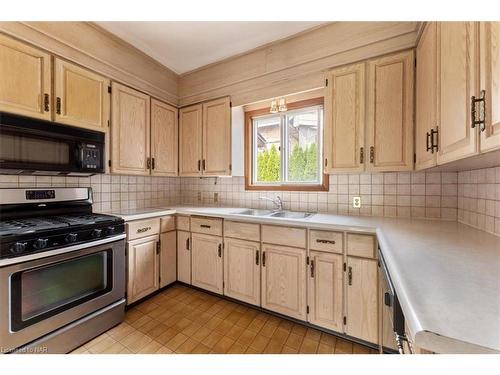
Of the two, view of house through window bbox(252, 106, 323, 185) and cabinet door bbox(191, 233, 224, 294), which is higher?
view of house through window bbox(252, 106, 323, 185)

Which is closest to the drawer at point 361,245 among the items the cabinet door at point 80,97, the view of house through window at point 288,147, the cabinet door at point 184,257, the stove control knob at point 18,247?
the view of house through window at point 288,147

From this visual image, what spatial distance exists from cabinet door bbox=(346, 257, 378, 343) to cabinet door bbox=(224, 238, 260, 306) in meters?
0.73

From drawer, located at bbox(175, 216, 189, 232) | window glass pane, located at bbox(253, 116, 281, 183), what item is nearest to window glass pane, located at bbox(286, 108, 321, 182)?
window glass pane, located at bbox(253, 116, 281, 183)

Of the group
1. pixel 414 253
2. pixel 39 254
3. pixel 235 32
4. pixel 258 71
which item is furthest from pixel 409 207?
pixel 39 254

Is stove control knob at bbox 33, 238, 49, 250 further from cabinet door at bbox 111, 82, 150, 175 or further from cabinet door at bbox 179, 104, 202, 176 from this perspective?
cabinet door at bbox 179, 104, 202, 176

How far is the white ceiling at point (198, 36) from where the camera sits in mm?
1812

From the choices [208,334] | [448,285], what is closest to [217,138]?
[208,334]

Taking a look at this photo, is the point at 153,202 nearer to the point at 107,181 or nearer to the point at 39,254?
the point at 107,181

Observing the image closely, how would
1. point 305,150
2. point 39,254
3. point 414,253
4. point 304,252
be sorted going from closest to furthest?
point 414,253 → point 39,254 → point 304,252 → point 305,150

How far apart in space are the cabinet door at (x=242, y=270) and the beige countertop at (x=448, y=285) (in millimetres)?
1048

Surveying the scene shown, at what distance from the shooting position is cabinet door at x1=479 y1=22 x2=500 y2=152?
652mm

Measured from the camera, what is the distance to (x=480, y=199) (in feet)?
4.13
